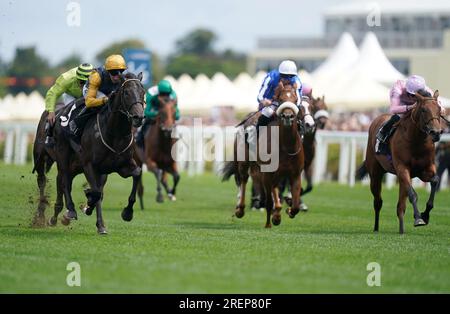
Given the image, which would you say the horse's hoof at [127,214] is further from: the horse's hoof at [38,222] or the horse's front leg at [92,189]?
the horse's hoof at [38,222]

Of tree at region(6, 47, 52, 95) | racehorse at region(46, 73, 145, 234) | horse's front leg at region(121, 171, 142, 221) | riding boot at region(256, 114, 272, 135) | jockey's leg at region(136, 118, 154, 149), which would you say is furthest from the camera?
tree at region(6, 47, 52, 95)

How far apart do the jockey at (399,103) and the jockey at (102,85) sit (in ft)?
11.0

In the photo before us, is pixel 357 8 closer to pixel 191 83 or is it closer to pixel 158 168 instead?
pixel 191 83

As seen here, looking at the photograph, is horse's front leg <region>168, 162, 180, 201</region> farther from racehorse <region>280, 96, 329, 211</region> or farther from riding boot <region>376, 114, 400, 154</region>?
riding boot <region>376, 114, 400, 154</region>

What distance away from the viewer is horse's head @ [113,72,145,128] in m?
12.3

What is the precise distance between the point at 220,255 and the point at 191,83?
28.5m

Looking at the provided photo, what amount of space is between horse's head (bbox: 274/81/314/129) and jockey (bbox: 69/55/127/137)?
76.6 inches

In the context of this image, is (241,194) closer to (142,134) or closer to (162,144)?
(162,144)

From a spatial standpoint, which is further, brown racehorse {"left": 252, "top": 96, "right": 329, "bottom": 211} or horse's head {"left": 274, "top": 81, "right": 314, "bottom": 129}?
brown racehorse {"left": 252, "top": 96, "right": 329, "bottom": 211}

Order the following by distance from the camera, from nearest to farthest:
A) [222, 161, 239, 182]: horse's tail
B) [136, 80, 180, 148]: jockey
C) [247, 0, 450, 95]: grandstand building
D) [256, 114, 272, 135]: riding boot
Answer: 1. [256, 114, 272, 135]: riding boot
2. [222, 161, 239, 182]: horse's tail
3. [136, 80, 180, 148]: jockey
4. [247, 0, 450, 95]: grandstand building

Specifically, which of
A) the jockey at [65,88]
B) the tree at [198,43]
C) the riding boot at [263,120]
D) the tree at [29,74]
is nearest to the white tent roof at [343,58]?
the riding boot at [263,120]

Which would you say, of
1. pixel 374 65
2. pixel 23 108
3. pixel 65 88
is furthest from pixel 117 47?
pixel 65 88

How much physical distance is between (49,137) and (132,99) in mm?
2046

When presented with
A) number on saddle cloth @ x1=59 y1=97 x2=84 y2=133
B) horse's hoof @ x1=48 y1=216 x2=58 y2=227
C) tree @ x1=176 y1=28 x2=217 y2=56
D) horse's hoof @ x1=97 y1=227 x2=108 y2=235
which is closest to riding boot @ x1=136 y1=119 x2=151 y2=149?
horse's hoof @ x1=48 y1=216 x2=58 y2=227
